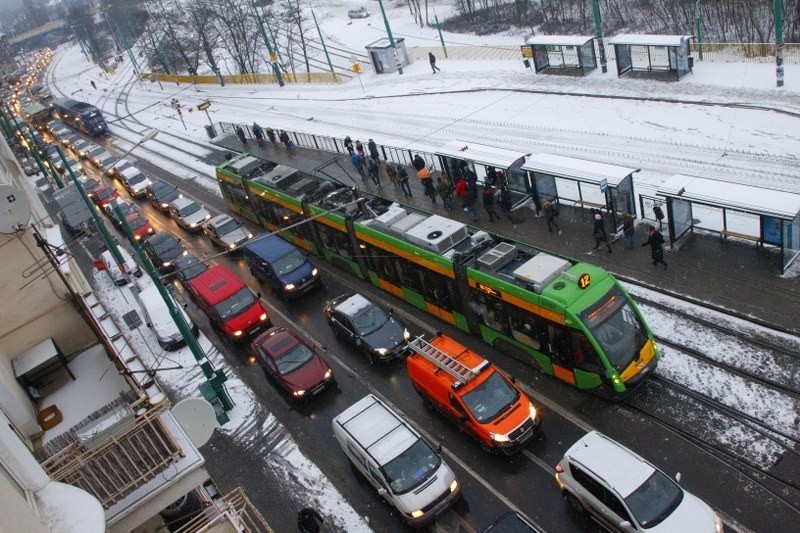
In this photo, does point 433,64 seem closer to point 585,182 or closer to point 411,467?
point 585,182

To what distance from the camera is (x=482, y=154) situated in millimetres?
25422

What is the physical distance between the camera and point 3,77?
135250 millimetres

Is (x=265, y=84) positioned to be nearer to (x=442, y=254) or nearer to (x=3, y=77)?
(x=442, y=254)

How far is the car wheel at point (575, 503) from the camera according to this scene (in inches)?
532

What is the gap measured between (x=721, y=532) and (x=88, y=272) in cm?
2962

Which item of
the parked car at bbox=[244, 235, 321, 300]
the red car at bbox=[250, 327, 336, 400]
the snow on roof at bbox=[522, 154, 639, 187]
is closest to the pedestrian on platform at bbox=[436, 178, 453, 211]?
the snow on roof at bbox=[522, 154, 639, 187]

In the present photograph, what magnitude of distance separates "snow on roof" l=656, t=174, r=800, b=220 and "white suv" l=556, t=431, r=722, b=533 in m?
8.90

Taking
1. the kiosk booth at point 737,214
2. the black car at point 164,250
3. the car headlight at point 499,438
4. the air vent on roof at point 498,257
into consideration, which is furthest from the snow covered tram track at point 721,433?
the black car at point 164,250

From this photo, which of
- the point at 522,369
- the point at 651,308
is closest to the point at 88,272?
the point at 522,369

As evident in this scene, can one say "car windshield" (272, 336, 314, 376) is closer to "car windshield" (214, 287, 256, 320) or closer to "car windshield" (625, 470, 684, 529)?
"car windshield" (214, 287, 256, 320)

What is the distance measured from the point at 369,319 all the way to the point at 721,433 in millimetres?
10231

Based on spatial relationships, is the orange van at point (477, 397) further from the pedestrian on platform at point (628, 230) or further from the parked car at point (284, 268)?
the parked car at point (284, 268)

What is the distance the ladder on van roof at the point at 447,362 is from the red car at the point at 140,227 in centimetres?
1982

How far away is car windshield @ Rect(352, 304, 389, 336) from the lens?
66.2 ft
